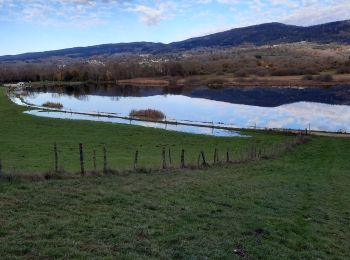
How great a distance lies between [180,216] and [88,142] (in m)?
30.4

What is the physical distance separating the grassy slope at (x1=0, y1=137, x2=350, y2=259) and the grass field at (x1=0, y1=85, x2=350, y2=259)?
26 millimetres

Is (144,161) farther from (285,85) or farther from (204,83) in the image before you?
(204,83)

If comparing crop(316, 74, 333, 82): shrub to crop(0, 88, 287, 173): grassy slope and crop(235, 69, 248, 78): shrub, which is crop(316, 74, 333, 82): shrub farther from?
crop(0, 88, 287, 173): grassy slope

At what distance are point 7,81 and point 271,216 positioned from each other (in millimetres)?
179517

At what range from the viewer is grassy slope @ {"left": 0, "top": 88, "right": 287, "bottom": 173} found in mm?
28578

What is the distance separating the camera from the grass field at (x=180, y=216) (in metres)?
9.92

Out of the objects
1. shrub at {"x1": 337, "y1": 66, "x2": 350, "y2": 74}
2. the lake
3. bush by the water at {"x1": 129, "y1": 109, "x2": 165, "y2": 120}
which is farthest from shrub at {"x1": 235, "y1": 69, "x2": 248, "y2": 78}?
bush by the water at {"x1": 129, "y1": 109, "x2": 165, "y2": 120}

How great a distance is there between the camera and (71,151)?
34.0m

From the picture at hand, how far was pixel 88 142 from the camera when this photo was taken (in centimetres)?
4216

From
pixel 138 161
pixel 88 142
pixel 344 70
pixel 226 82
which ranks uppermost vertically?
pixel 344 70

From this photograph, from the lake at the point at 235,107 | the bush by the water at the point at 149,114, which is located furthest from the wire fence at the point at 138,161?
the bush by the water at the point at 149,114

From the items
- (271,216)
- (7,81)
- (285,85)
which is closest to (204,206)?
(271,216)

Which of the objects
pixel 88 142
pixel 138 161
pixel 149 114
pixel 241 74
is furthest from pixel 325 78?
pixel 138 161

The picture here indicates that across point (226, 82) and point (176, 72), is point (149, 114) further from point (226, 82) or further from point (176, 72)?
point (176, 72)
